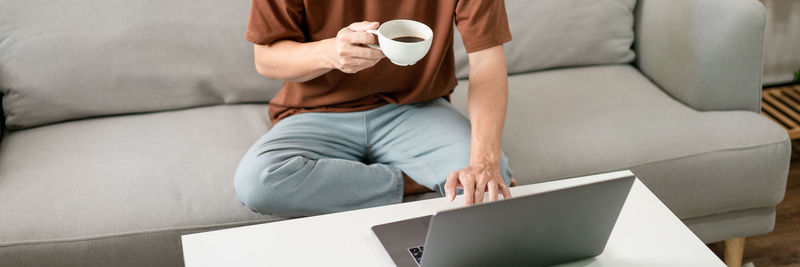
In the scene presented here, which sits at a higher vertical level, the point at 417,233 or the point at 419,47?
the point at 419,47

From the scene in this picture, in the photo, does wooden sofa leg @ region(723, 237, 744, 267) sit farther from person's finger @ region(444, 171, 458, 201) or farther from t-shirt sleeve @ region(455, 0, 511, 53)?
person's finger @ region(444, 171, 458, 201)

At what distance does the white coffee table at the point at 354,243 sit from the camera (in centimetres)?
102

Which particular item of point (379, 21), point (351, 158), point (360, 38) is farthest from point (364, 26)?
point (351, 158)

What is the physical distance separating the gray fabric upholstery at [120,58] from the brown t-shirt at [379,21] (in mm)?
342

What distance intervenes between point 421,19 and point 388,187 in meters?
0.36

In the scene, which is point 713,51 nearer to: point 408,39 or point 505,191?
point 505,191

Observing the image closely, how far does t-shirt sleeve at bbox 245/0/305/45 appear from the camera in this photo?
141cm

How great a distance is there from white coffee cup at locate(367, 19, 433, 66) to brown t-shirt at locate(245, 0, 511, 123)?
32 cm

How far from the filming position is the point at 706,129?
5.62 ft

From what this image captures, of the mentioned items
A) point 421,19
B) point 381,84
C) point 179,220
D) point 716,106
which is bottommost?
point 179,220

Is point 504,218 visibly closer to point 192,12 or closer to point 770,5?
point 192,12

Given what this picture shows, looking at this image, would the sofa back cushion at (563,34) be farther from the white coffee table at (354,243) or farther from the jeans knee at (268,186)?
the white coffee table at (354,243)

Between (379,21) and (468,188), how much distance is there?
46cm

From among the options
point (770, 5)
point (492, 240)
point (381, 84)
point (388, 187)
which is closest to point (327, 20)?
point (381, 84)
